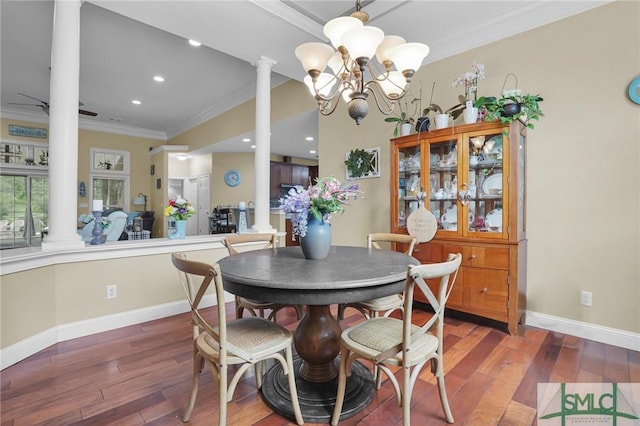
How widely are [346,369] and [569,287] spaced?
88.1 inches

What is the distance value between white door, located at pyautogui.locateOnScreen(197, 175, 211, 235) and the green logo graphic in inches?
303

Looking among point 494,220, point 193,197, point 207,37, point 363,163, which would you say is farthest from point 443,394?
point 193,197

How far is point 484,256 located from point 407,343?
1.76 meters

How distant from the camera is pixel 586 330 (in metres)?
2.45

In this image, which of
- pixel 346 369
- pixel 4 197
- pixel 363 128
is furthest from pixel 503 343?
pixel 4 197

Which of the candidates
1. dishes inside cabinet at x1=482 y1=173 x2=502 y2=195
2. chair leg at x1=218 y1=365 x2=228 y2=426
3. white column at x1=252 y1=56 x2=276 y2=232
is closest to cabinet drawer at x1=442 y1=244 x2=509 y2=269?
dishes inside cabinet at x1=482 y1=173 x2=502 y2=195

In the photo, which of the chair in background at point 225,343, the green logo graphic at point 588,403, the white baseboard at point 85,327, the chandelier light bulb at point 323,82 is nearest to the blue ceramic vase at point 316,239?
the chair in background at point 225,343

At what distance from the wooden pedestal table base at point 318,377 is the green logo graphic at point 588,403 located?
92cm

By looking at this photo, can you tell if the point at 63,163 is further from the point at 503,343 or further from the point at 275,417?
the point at 503,343

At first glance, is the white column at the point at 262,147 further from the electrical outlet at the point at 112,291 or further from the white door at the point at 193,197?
the white door at the point at 193,197

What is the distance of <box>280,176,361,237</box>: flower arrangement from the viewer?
1695 mm

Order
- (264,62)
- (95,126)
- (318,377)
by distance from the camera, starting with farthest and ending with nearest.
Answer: (95,126) → (264,62) → (318,377)

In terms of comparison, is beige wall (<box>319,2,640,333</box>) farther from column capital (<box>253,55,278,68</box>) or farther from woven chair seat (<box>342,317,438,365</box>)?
column capital (<box>253,55,278,68</box>)

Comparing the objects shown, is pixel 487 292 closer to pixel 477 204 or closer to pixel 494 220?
pixel 494 220
